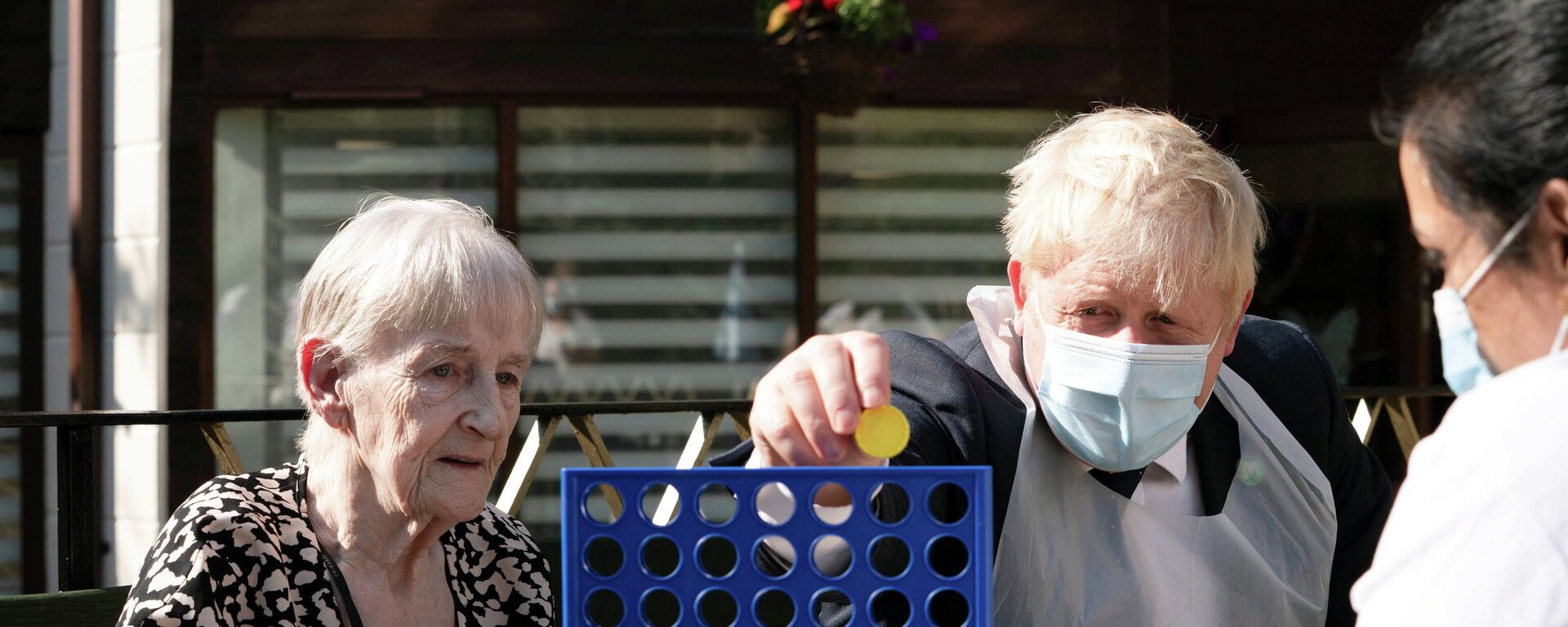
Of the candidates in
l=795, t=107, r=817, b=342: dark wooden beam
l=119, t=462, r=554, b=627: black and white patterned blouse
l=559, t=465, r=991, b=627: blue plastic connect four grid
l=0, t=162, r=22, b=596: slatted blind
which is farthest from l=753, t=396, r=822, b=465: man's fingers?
l=0, t=162, r=22, b=596: slatted blind

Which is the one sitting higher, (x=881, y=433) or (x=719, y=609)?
(x=881, y=433)

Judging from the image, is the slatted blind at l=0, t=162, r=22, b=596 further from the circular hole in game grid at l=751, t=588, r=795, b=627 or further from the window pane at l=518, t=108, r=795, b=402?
the circular hole in game grid at l=751, t=588, r=795, b=627

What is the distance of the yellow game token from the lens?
1244mm

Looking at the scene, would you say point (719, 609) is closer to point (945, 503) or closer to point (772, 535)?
point (945, 503)

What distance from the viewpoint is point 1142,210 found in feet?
5.65

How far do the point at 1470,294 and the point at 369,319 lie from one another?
1.30 m

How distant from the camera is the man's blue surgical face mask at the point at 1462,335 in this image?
3.87 feet

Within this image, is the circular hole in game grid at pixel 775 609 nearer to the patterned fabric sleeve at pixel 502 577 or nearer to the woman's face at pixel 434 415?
the patterned fabric sleeve at pixel 502 577

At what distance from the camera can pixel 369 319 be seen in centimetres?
183

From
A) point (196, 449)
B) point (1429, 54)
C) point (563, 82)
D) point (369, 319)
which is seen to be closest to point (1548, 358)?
point (1429, 54)

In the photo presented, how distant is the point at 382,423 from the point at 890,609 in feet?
2.52

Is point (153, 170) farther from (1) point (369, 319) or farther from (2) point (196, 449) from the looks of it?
(1) point (369, 319)

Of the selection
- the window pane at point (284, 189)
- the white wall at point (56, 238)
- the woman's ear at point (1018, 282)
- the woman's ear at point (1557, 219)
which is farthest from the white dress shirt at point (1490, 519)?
the white wall at point (56, 238)

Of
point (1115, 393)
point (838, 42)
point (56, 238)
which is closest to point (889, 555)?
point (1115, 393)
